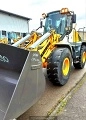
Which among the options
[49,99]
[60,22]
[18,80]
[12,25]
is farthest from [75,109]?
[12,25]

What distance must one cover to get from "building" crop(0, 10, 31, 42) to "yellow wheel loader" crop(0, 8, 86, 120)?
12.9m

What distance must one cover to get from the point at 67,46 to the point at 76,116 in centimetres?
260

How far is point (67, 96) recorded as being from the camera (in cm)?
448

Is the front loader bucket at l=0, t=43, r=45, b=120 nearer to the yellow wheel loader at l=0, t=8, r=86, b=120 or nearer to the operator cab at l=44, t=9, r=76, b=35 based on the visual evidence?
the yellow wheel loader at l=0, t=8, r=86, b=120

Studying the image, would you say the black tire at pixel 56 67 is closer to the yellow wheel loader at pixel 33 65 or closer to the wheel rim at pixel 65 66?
the yellow wheel loader at pixel 33 65

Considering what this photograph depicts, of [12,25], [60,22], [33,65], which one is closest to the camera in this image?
[33,65]

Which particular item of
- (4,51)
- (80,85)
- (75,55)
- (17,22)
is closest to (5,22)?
(17,22)

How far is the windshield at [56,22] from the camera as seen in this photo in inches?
248

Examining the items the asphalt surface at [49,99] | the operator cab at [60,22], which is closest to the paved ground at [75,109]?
the asphalt surface at [49,99]

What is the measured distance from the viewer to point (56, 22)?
6.45m

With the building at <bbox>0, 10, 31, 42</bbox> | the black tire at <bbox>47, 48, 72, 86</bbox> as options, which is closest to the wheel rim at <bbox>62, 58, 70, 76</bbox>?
the black tire at <bbox>47, 48, 72, 86</bbox>

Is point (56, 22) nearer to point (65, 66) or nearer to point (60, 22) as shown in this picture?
point (60, 22)

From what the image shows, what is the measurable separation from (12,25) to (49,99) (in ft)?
60.7

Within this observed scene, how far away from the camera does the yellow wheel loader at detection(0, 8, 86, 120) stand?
294 cm
